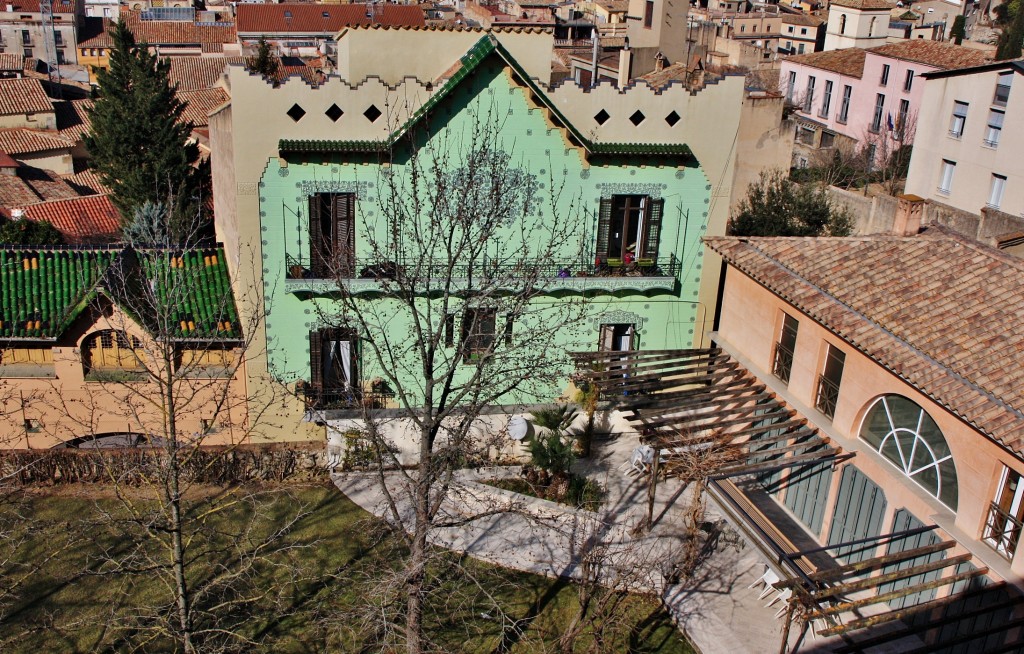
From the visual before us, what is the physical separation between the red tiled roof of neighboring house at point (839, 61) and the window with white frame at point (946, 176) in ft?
55.1

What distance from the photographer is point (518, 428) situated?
2544 cm

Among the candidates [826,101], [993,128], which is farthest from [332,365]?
[826,101]

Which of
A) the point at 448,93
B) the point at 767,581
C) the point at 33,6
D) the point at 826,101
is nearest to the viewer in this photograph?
the point at 767,581

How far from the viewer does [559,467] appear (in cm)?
2425

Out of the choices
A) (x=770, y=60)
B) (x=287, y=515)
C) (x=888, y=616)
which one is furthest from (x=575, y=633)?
(x=770, y=60)

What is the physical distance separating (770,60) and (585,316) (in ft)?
193

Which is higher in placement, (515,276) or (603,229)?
(603,229)

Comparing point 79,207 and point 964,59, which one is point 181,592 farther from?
point 964,59

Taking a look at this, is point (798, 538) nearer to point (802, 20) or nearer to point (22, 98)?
point (22, 98)

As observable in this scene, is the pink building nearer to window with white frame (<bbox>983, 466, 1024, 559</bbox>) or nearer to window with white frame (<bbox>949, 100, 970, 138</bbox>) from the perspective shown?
window with white frame (<bbox>949, 100, 970, 138</bbox>)

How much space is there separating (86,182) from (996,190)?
49.7 metres

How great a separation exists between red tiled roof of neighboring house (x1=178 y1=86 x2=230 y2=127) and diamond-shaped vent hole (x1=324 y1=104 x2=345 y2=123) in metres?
41.0

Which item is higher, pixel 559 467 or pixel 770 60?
pixel 770 60

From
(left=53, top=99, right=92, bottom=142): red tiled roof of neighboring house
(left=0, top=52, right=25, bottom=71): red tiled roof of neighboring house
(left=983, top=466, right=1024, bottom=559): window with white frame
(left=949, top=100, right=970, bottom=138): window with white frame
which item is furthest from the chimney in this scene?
(left=0, top=52, right=25, bottom=71): red tiled roof of neighboring house
